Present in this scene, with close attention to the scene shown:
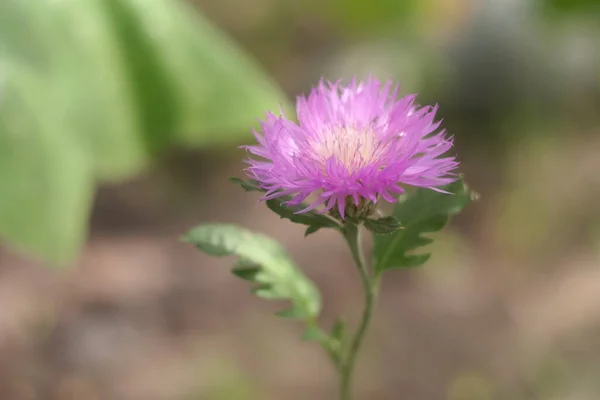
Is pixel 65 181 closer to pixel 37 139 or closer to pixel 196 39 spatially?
pixel 37 139

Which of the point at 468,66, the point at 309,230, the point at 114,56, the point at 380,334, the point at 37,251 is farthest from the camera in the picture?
the point at 468,66

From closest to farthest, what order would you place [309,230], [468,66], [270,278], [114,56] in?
1. [309,230]
2. [270,278]
3. [114,56]
4. [468,66]

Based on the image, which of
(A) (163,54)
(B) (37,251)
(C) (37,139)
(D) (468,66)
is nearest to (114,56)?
(A) (163,54)

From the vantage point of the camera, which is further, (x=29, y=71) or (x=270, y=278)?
(x=29, y=71)

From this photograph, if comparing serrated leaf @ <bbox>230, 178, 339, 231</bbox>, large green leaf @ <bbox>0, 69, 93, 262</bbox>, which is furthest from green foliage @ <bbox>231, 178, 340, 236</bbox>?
large green leaf @ <bbox>0, 69, 93, 262</bbox>

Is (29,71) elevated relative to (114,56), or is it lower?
lower

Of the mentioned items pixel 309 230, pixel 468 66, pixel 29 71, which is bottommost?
pixel 309 230

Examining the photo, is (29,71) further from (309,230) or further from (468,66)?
(468,66)
